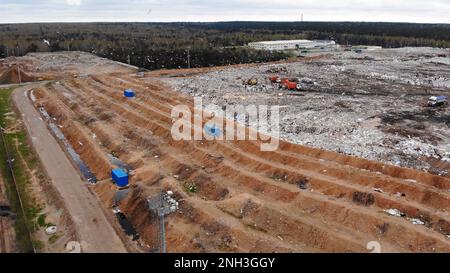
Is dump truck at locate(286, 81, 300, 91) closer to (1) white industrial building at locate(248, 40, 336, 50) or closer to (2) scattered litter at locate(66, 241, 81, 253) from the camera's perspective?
(2) scattered litter at locate(66, 241, 81, 253)

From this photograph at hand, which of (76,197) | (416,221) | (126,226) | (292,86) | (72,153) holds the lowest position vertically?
(126,226)

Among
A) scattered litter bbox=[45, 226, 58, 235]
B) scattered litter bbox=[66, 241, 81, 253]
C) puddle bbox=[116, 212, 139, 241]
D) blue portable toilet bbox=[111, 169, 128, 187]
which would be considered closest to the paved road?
scattered litter bbox=[66, 241, 81, 253]

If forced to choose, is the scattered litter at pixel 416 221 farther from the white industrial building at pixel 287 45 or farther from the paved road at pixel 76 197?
the white industrial building at pixel 287 45

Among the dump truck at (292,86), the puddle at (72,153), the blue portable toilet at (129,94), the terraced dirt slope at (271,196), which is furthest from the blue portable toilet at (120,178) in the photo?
the dump truck at (292,86)

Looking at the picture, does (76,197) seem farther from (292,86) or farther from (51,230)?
(292,86)

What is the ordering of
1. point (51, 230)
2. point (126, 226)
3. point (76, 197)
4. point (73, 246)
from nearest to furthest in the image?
point (73, 246), point (51, 230), point (126, 226), point (76, 197)

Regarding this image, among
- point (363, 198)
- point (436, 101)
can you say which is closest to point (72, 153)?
point (363, 198)

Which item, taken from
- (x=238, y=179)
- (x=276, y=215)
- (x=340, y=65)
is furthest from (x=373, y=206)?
(x=340, y=65)
